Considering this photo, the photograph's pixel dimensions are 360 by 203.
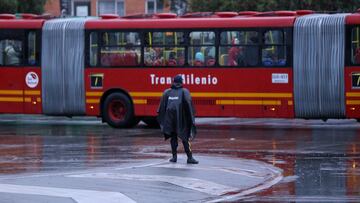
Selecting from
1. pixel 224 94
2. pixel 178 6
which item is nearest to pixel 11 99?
pixel 224 94

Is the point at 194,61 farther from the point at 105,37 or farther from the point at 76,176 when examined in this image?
the point at 76,176

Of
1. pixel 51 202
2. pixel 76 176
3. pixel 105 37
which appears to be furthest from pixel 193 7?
pixel 51 202

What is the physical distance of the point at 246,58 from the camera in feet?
91.5

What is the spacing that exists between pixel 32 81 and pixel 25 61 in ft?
2.30

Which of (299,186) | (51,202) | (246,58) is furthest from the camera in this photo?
(246,58)

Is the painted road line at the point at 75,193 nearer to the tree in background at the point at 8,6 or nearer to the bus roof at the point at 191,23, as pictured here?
the bus roof at the point at 191,23

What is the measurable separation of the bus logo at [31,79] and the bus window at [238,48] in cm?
577

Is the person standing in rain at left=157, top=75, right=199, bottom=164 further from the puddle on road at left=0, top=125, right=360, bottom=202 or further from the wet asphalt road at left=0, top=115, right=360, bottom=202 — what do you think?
the puddle on road at left=0, top=125, right=360, bottom=202

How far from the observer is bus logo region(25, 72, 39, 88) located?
2984 cm

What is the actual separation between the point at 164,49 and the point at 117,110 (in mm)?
2337

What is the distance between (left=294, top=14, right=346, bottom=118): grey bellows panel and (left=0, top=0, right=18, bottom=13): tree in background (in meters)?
14.0

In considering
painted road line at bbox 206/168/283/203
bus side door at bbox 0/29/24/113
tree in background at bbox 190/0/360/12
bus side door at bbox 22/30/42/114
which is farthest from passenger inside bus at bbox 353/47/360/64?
bus side door at bbox 0/29/24/113

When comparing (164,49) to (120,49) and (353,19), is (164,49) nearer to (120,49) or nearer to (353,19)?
(120,49)

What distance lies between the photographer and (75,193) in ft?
45.9
